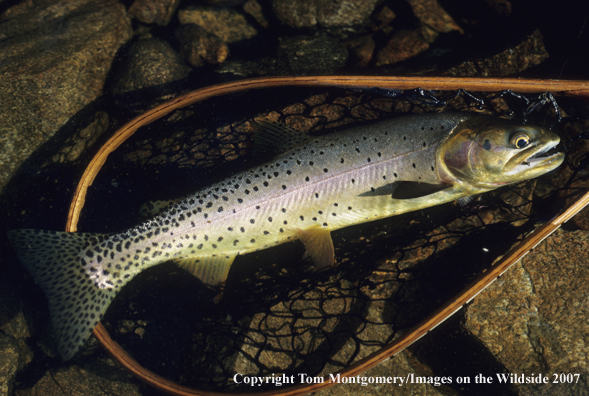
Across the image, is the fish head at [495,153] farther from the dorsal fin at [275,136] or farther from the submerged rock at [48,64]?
the submerged rock at [48,64]

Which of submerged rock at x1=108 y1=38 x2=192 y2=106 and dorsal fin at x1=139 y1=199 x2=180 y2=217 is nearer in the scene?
dorsal fin at x1=139 y1=199 x2=180 y2=217

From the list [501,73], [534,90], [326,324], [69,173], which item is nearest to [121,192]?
[69,173]

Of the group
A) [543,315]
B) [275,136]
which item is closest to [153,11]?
[275,136]

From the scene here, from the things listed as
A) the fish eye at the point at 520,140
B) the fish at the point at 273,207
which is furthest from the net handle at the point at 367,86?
the fish eye at the point at 520,140

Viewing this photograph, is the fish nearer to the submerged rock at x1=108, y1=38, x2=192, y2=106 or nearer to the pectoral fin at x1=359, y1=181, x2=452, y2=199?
the pectoral fin at x1=359, y1=181, x2=452, y2=199

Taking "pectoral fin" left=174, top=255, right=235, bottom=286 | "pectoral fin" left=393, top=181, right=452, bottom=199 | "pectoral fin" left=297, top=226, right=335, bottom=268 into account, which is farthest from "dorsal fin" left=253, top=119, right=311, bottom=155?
"pectoral fin" left=174, top=255, right=235, bottom=286
